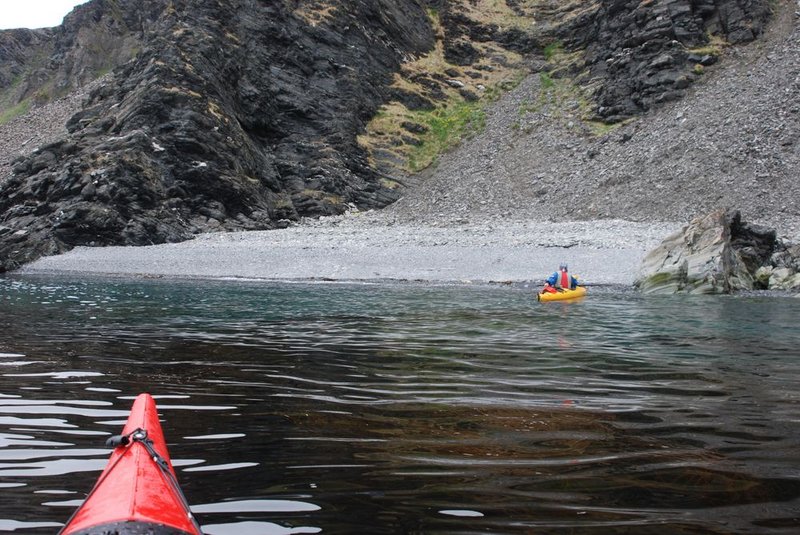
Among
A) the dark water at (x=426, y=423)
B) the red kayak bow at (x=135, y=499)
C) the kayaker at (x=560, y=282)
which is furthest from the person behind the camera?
the kayaker at (x=560, y=282)

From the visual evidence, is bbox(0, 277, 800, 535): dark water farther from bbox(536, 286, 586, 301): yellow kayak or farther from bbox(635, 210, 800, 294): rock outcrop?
bbox(635, 210, 800, 294): rock outcrop

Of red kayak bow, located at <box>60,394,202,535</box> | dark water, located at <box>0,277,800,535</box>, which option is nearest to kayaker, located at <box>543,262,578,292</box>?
dark water, located at <box>0,277,800,535</box>

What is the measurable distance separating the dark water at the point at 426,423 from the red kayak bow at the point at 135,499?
477mm

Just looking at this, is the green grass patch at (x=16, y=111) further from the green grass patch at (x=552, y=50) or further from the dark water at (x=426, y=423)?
the dark water at (x=426, y=423)

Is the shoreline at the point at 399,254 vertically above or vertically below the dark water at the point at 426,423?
above

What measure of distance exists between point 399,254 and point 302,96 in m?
29.5

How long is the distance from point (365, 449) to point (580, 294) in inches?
644

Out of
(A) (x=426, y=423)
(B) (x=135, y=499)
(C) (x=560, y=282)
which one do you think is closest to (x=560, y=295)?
(C) (x=560, y=282)

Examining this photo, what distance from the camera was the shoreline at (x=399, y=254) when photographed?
85.6ft

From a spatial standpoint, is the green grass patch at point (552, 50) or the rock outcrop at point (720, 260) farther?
the green grass patch at point (552, 50)

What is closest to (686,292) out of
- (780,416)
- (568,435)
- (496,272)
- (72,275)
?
(496,272)

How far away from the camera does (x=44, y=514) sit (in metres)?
3.37

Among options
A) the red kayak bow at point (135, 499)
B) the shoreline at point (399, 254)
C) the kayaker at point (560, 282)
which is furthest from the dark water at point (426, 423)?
the shoreline at point (399, 254)

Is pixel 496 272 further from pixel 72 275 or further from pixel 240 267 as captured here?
pixel 72 275
